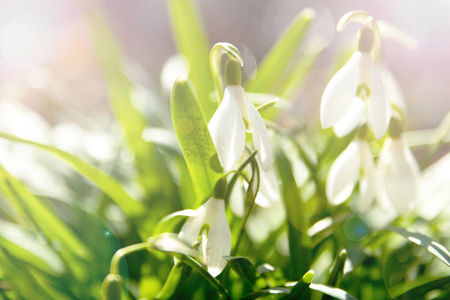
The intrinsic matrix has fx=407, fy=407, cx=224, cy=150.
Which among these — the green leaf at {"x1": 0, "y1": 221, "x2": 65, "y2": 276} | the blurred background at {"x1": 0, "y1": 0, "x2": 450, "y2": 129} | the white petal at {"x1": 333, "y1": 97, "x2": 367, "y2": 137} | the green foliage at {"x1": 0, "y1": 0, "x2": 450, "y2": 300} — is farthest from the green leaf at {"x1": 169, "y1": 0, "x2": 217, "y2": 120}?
the blurred background at {"x1": 0, "y1": 0, "x2": 450, "y2": 129}

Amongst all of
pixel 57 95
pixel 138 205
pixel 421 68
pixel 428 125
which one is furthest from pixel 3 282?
pixel 421 68

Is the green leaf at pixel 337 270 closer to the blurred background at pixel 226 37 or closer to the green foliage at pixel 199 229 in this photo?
the green foliage at pixel 199 229

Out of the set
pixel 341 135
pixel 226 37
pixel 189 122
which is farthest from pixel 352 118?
pixel 226 37

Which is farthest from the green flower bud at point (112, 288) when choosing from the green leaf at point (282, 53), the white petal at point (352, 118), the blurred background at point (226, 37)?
the blurred background at point (226, 37)

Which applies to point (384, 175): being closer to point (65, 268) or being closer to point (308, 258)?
point (308, 258)

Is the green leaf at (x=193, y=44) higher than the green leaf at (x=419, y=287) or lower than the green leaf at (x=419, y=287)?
higher

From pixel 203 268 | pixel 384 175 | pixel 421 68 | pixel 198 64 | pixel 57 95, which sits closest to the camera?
pixel 203 268

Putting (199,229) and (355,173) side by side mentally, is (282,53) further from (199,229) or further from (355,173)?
(199,229)
